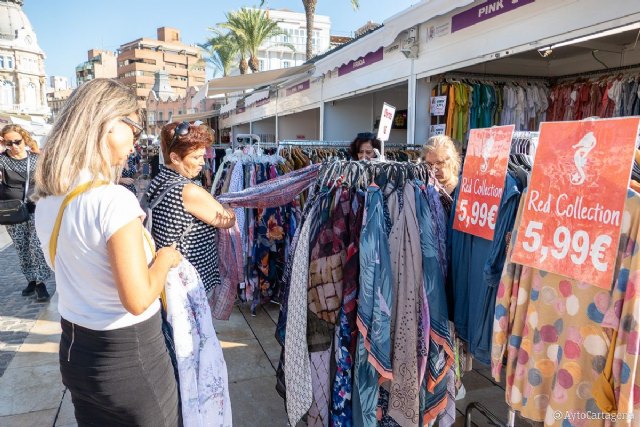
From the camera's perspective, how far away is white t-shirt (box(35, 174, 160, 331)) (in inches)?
46.8

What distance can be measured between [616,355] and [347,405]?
3.79 ft

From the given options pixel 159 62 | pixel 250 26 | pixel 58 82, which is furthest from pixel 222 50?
pixel 58 82

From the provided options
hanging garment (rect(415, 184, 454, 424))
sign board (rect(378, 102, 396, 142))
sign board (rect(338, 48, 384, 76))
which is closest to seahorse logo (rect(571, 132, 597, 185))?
hanging garment (rect(415, 184, 454, 424))

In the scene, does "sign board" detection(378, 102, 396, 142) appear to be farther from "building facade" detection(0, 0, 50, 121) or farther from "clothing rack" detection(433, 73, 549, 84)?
"building facade" detection(0, 0, 50, 121)

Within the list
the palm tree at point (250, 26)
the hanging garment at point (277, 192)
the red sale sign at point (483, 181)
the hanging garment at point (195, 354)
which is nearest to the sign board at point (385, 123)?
the hanging garment at point (277, 192)

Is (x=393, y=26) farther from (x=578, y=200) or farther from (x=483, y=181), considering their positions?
(x=578, y=200)

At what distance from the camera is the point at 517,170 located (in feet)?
6.20

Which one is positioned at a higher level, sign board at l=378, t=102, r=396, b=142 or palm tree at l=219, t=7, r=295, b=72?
palm tree at l=219, t=7, r=295, b=72

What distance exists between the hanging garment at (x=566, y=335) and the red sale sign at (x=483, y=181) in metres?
0.24

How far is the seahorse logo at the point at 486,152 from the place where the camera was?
6.30 ft

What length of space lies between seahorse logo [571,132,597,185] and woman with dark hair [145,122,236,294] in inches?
62.6

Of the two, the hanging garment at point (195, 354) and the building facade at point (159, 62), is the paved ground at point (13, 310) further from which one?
the building facade at point (159, 62)

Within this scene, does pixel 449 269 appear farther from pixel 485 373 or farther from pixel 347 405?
pixel 485 373

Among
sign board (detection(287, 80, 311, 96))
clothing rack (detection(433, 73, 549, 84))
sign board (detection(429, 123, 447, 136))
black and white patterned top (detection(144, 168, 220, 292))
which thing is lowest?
black and white patterned top (detection(144, 168, 220, 292))
